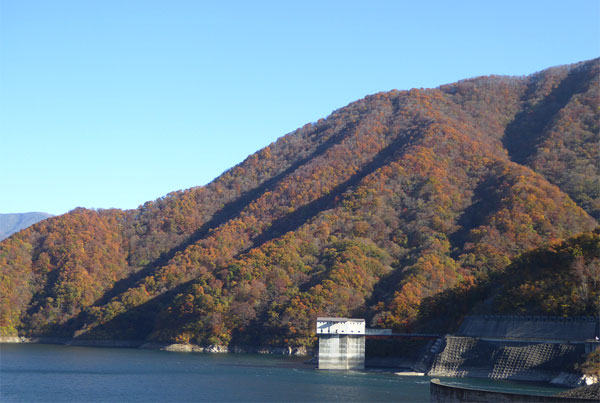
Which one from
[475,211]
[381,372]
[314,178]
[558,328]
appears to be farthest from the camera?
[314,178]

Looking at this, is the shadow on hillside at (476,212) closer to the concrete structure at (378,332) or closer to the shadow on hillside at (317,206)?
the shadow on hillside at (317,206)

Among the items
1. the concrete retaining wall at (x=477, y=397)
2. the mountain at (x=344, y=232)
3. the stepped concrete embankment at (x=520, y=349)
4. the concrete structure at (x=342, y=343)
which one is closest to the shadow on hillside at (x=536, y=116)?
the mountain at (x=344, y=232)

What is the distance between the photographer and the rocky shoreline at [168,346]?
4391 inches

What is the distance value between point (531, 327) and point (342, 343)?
22.0 meters

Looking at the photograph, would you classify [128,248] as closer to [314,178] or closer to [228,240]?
[228,240]

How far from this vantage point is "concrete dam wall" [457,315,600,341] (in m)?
68.9

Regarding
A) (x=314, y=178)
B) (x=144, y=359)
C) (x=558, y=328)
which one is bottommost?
(x=144, y=359)

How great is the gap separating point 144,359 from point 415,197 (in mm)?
61656

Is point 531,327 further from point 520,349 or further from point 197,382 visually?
point 197,382

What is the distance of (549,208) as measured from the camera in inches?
4697

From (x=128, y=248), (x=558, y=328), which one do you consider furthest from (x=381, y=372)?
(x=128, y=248)

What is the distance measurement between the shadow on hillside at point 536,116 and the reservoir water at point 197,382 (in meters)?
88.3

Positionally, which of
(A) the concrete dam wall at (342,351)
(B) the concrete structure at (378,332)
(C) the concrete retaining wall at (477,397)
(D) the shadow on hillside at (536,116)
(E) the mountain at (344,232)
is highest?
(D) the shadow on hillside at (536,116)

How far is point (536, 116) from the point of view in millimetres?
181000
